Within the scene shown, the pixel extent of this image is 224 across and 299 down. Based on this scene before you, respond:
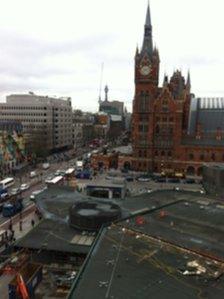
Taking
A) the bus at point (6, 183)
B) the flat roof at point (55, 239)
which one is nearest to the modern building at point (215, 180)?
the flat roof at point (55, 239)

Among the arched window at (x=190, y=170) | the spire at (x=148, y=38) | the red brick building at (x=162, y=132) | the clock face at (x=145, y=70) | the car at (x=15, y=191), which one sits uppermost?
the spire at (x=148, y=38)

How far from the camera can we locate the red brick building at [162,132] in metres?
124

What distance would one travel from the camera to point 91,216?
5522 cm

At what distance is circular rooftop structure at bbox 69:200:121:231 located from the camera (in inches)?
2165

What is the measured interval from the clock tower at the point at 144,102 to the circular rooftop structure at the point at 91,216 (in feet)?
219

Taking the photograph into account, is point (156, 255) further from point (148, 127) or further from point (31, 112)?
point (31, 112)

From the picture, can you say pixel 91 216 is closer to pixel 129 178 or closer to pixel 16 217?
pixel 16 217

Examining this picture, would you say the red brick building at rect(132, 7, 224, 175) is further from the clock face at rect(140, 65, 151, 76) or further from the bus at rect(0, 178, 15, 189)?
the bus at rect(0, 178, 15, 189)

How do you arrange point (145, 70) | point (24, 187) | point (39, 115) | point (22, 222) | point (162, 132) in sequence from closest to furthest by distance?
point (22, 222) < point (24, 187) < point (162, 132) < point (145, 70) < point (39, 115)

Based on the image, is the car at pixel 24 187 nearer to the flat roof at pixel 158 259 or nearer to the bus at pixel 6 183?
the bus at pixel 6 183

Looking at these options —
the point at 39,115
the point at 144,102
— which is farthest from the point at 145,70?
the point at 39,115

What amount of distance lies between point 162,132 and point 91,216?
241 ft

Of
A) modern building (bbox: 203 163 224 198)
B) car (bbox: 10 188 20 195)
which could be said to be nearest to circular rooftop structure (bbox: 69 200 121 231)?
modern building (bbox: 203 163 224 198)

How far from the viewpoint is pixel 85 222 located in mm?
55312
